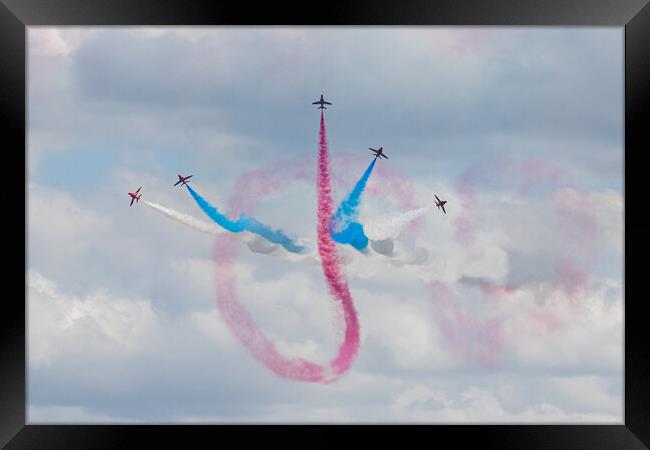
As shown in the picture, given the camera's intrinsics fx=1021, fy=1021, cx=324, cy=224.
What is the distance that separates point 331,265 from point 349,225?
6.31 feet

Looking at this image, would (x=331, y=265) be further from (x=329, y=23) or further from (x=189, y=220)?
(x=329, y=23)

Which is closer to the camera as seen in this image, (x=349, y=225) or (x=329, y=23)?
(x=329, y=23)

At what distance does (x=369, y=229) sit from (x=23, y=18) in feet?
57.5

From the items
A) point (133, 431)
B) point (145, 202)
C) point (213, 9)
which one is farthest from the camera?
point (145, 202)

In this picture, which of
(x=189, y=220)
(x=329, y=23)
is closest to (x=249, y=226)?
(x=189, y=220)

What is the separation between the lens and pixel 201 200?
44438mm

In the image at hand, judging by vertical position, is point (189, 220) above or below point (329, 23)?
below

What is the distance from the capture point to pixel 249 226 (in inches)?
1764

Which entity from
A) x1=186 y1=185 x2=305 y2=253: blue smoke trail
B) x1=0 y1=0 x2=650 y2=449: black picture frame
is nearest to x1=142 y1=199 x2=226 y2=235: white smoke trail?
x1=186 y1=185 x2=305 y2=253: blue smoke trail

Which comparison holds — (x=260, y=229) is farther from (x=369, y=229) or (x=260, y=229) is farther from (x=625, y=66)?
(x=625, y=66)

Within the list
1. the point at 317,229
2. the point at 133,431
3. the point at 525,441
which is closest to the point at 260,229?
the point at 317,229

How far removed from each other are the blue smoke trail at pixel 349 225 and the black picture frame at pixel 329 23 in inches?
447

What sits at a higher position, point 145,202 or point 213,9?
point 213,9

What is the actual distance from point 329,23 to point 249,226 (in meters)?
13.3
